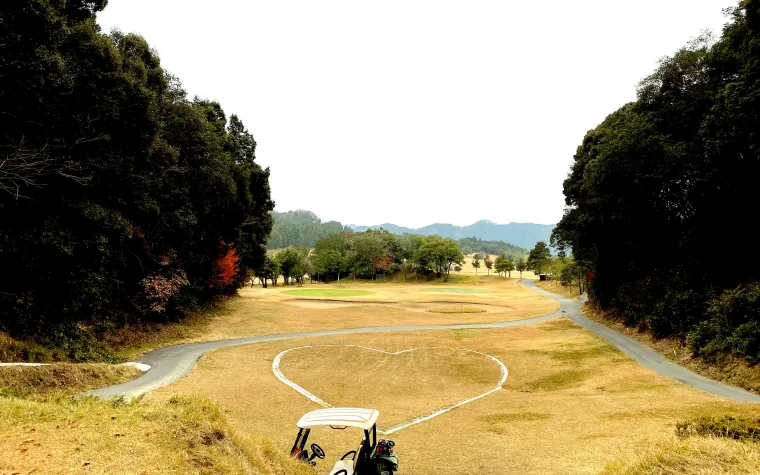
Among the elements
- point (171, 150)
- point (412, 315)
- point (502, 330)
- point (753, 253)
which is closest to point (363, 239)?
point (412, 315)

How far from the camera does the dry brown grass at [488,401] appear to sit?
41.5 feet

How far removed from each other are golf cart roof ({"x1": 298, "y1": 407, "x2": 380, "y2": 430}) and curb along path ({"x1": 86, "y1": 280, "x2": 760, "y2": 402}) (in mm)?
5942

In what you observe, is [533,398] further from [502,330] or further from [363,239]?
[363,239]

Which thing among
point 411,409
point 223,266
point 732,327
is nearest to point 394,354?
point 411,409

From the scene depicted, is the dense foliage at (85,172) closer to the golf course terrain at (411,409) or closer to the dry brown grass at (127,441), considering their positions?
the golf course terrain at (411,409)

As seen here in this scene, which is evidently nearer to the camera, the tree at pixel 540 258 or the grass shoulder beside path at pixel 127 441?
the grass shoulder beside path at pixel 127 441

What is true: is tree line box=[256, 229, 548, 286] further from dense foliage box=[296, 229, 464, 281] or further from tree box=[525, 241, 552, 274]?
tree box=[525, 241, 552, 274]

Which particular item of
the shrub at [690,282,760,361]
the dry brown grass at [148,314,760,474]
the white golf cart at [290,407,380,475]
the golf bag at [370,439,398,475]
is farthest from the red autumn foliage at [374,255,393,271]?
the golf bag at [370,439,398,475]

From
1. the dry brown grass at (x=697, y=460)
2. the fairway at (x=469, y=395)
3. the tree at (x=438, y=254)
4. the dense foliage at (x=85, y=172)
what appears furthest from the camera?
the tree at (x=438, y=254)

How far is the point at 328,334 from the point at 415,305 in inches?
1050

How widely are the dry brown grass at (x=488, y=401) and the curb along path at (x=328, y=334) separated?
3.44 ft

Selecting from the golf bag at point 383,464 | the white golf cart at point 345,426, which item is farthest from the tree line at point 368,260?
the golf bag at point 383,464

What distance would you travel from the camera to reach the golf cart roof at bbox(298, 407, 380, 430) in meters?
9.05

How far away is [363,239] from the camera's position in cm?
13300
